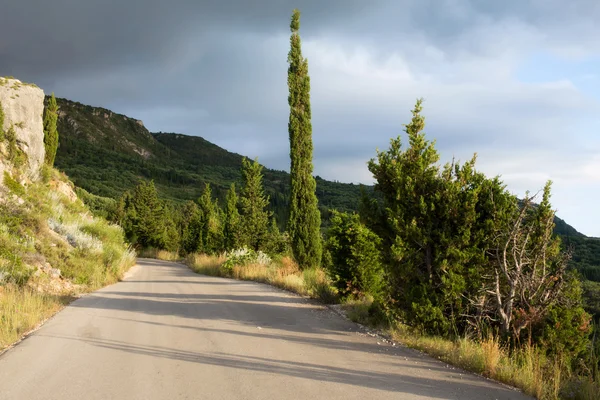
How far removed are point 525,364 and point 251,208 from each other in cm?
2540

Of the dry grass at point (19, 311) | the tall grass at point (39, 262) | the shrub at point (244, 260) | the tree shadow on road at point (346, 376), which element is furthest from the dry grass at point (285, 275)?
the dry grass at point (19, 311)

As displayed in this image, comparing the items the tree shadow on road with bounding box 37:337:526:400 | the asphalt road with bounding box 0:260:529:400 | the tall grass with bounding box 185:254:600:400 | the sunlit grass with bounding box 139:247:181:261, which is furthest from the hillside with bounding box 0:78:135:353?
the sunlit grass with bounding box 139:247:181:261

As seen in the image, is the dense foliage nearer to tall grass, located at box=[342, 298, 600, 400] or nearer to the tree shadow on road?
tall grass, located at box=[342, 298, 600, 400]

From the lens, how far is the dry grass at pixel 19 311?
301 inches

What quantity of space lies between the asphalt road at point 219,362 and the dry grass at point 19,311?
33cm

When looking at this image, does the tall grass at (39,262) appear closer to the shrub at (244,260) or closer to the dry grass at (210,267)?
the dry grass at (210,267)

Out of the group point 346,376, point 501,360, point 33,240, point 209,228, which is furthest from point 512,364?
point 209,228

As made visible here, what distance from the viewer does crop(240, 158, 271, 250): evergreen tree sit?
29.4 metres

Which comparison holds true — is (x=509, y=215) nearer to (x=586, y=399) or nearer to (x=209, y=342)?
(x=586, y=399)

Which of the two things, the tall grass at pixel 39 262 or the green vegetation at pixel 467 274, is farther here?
the tall grass at pixel 39 262

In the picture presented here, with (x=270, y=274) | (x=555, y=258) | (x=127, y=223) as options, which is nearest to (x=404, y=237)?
(x=555, y=258)

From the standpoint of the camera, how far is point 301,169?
20.0 m

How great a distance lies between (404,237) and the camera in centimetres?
753

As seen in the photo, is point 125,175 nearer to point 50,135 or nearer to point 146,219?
point 146,219
